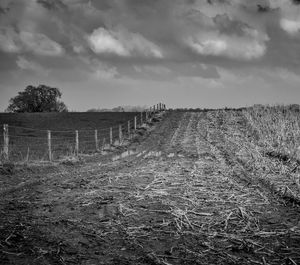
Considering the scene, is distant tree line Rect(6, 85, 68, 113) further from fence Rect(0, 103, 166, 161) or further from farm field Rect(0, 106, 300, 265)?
farm field Rect(0, 106, 300, 265)

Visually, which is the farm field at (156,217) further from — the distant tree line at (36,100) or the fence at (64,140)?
the distant tree line at (36,100)

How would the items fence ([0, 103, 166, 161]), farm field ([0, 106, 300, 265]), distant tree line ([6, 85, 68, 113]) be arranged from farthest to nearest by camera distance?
distant tree line ([6, 85, 68, 113]), fence ([0, 103, 166, 161]), farm field ([0, 106, 300, 265])

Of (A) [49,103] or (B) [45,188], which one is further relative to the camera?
(A) [49,103]

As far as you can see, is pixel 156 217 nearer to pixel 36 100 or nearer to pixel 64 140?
pixel 64 140

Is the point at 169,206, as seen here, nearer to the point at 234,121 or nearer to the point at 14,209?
the point at 14,209

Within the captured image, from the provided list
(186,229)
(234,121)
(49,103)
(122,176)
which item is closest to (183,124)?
(234,121)

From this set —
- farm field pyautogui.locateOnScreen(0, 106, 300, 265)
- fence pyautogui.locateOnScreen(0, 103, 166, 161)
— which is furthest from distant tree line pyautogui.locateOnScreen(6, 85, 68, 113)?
farm field pyautogui.locateOnScreen(0, 106, 300, 265)

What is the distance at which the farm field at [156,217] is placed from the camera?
5.23 meters

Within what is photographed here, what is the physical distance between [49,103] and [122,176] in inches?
2857

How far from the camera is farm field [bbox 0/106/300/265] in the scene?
5227mm

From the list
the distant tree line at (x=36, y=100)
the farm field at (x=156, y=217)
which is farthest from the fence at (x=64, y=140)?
the distant tree line at (x=36, y=100)

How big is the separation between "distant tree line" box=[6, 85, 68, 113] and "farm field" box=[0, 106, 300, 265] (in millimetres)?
68256

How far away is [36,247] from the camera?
5.40 meters

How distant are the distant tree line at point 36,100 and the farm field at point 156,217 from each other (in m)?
68.3
